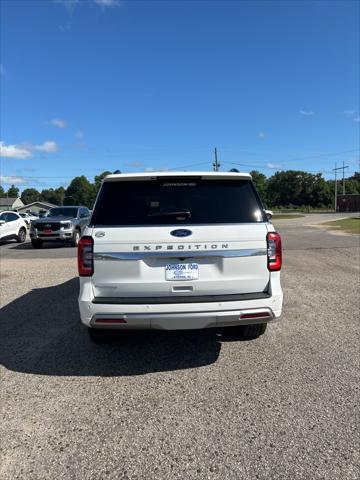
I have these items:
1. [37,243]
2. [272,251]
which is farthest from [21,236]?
[272,251]

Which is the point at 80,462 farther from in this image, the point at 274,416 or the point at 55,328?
the point at 55,328

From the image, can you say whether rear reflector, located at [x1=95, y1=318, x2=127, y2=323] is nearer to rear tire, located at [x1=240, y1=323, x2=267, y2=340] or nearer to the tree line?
rear tire, located at [x1=240, y1=323, x2=267, y2=340]

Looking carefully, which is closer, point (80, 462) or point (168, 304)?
point (80, 462)

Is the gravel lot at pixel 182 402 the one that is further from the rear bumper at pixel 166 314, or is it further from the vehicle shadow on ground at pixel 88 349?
the rear bumper at pixel 166 314

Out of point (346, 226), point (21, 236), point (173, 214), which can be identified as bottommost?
point (346, 226)

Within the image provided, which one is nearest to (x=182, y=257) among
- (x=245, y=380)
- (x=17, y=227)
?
(x=245, y=380)

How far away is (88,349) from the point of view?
477 cm

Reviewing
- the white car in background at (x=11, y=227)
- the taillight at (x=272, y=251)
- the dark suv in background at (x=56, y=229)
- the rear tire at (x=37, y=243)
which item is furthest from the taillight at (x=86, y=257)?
the white car in background at (x=11, y=227)

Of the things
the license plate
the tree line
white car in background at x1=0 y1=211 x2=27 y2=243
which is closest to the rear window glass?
the license plate

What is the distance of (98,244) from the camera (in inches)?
151

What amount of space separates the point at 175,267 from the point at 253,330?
154 centimetres

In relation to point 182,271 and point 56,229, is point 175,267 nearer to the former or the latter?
point 182,271

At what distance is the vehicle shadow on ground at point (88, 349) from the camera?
4.27 m

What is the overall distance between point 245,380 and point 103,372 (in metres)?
1.41
